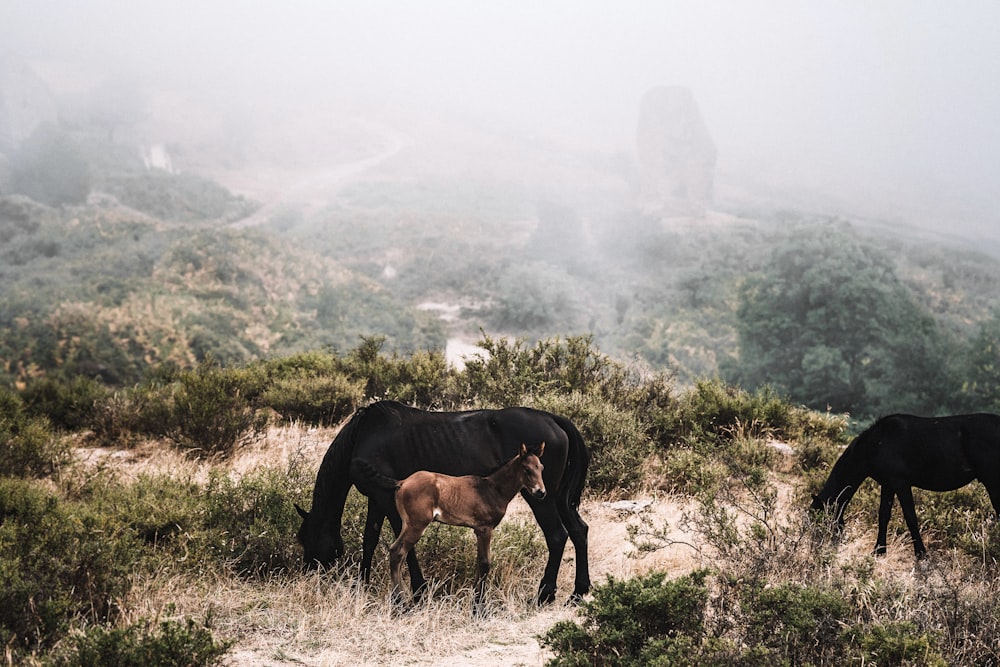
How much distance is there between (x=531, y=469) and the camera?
4832mm

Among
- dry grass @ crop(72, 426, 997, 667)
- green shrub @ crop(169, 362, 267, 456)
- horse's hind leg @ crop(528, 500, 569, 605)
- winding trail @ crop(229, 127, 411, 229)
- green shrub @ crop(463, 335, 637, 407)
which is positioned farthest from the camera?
winding trail @ crop(229, 127, 411, 229)

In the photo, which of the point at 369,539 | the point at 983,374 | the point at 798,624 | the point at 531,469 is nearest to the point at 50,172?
the point at 983,374

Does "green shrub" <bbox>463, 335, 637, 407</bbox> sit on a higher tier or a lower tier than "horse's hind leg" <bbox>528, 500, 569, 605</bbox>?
lower

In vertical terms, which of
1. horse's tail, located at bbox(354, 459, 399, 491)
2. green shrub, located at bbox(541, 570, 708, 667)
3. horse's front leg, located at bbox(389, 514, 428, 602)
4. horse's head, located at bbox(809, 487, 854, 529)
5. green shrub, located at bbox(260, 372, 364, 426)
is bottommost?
green shrub, located at bbox(260, 372, 364, 426)

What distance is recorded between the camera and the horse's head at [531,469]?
4816 millimetres

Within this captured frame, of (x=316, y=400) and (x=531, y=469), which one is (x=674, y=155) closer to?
(x=316, y=400)

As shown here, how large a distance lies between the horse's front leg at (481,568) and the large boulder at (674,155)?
206ft

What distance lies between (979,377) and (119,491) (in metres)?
35.3

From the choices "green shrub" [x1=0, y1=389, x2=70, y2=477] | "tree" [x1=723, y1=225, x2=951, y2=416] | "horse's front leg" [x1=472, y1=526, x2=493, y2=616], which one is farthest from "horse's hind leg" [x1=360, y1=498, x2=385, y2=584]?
"tree" [x1=723, y1=225, x2=951, y2=416]

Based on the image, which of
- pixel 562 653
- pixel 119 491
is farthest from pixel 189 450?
pixel 562 653

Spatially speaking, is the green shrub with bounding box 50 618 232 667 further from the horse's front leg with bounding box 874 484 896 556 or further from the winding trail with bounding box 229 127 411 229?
the winding trail with bounding box 229 127 411 229

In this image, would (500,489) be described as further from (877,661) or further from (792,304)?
(792,304)

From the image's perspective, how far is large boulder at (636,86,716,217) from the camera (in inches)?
2611

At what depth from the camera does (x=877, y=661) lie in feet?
12.3
